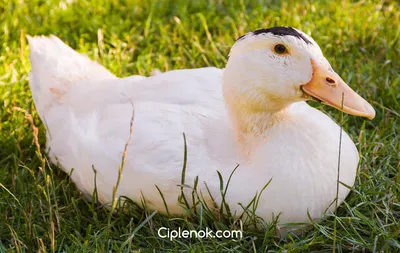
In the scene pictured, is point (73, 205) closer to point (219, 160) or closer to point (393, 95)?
point (219, 160)

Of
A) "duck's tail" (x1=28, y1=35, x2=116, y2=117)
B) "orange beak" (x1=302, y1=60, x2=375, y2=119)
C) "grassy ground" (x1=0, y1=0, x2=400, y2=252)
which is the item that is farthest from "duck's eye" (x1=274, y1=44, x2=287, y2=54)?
"duck's tail" (x1=28, y1=35, x2=116, y2=117)

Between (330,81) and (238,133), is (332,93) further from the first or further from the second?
(238,133)

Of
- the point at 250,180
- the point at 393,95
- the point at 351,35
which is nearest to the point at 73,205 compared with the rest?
the point at 250,180

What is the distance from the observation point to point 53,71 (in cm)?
377

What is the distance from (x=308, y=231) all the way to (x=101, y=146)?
1.00 m

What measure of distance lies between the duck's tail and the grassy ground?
208 mm

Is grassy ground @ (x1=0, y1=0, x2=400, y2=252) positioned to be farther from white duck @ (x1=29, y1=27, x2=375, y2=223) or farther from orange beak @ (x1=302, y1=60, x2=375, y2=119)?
orange beak @ (x1=302, y1=60, x2=375, y2=119)

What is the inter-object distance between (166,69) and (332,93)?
1.69m

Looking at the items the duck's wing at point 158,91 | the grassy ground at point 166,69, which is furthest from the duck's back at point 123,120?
the grassy ground at point 166,69

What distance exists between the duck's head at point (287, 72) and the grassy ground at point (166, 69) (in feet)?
1.58

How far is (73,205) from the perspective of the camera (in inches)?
125

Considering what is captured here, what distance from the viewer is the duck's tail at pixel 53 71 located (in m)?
3.72

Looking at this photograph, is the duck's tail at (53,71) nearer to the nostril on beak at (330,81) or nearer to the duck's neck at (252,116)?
the duck's neck at (252,116)

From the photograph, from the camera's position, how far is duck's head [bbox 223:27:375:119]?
270 cm
